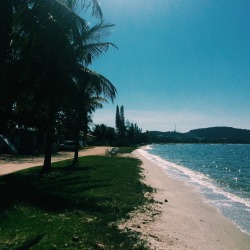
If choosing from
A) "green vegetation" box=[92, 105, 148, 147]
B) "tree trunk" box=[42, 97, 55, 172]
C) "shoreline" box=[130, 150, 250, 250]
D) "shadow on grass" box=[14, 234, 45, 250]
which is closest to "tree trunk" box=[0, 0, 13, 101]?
"shadow on grass" box=[14, 234, 45, 250]

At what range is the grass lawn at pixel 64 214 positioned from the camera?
657 centimetres

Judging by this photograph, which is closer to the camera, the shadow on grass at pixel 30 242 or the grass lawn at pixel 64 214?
the shadow on grass at pixel 30 242

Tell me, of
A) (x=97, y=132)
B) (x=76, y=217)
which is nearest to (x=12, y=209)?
(x=76, y=217)

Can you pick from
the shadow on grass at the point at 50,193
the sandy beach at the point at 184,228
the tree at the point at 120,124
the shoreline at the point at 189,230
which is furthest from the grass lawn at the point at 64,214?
the tree at the point at 120,124

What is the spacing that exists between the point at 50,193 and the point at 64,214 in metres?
2.88

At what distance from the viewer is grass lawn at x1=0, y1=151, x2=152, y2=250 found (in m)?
6.57

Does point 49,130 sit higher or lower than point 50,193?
higher

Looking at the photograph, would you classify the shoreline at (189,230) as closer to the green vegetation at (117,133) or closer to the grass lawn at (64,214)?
the grass lawn at (64,214)

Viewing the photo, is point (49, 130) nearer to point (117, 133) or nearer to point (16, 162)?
point (16, 162)

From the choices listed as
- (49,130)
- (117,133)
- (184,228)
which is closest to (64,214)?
(184,228)

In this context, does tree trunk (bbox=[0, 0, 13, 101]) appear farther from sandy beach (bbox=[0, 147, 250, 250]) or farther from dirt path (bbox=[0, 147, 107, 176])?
dirt path (bbox=[0, 147, 107, 176])

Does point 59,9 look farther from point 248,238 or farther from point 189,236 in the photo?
point 248,238

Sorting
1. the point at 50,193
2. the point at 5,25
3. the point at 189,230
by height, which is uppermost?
the point at 5,25

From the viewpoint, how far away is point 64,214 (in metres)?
8.74
